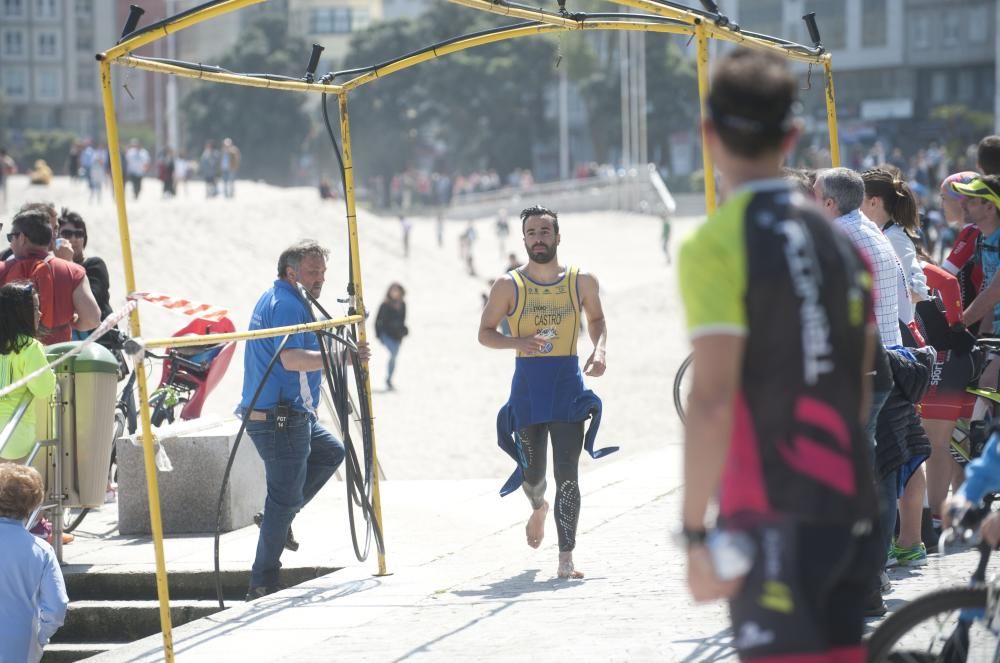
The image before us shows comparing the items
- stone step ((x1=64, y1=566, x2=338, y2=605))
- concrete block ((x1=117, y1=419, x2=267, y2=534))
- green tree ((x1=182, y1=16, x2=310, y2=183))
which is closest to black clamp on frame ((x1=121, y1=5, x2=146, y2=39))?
stone step ((x1=64, y1=566, x2=338, y2=605))

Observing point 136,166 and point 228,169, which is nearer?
point 136,166

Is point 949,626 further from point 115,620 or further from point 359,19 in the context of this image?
point 359,19

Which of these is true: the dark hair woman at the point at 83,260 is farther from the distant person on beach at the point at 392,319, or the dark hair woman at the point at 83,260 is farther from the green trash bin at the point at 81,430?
the distant person on beach at the point at 392,319

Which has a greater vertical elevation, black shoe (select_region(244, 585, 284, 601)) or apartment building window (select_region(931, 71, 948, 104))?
apartment building window (select_region(931, 71, 948, 104))

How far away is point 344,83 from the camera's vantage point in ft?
25.7

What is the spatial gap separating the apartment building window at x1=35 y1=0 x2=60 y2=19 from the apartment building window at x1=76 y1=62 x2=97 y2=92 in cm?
393

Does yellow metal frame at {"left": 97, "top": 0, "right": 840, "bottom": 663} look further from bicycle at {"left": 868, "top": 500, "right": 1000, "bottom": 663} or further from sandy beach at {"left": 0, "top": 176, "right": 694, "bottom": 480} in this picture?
sandy beach at {"left": 0, "top": 176, "right": 694, "bottom": 480}

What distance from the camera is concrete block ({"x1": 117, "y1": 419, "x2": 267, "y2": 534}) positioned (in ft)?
30.3

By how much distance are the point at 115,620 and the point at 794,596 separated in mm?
5780

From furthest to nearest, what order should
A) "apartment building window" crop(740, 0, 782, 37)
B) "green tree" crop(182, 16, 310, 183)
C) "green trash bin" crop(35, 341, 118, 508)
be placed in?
1. "apartment building window" crop(740, 0, 782, 37)
2. "green tree" crop(182, 16, 310, 183)
3. "green trash bin" crop(35, 341, 118, 508)

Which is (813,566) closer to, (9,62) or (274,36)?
(274,36)

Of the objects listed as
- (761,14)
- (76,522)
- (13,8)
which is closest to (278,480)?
(76,522)

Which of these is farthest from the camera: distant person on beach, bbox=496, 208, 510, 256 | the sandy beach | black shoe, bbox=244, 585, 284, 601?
distant person on beach, bbox=496, 208, 510, 256

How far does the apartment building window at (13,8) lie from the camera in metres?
106
